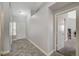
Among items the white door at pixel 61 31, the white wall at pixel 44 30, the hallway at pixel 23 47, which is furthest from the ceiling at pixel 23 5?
the hallway at pixel 23 47

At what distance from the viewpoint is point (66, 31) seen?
8.05ft

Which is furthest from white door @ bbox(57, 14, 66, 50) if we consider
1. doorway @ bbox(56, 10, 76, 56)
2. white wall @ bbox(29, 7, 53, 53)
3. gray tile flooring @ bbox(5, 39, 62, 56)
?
gray tile flooring @ bbox(5, 39, 62, 56)

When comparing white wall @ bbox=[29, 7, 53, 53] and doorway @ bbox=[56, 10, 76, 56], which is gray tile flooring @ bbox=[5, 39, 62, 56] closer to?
white wall @ bbox=[29, 7, 53, 53]

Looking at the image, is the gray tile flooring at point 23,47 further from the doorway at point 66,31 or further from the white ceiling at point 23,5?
the white ceiling at point 23,5

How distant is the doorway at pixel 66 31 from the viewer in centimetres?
228

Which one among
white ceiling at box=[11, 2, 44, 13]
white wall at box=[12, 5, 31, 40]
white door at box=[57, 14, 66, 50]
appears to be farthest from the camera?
white door at box=[57, 14, 66, 50]

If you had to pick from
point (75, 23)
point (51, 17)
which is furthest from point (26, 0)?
point (75, 23)

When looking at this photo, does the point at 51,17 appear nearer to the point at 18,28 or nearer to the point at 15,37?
the point at 18,28

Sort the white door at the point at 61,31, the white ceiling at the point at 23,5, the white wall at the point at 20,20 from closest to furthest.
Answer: the white ceiling at the point at 23,5 → the white wall at the point at 20,20 → the white door at the point at 61,31

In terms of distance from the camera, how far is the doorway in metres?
2.28

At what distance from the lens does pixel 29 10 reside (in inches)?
93.3

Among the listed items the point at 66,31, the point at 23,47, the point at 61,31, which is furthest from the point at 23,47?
the point at 66,31

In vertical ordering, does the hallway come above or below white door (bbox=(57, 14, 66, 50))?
below

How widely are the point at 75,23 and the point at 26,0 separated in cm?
138
